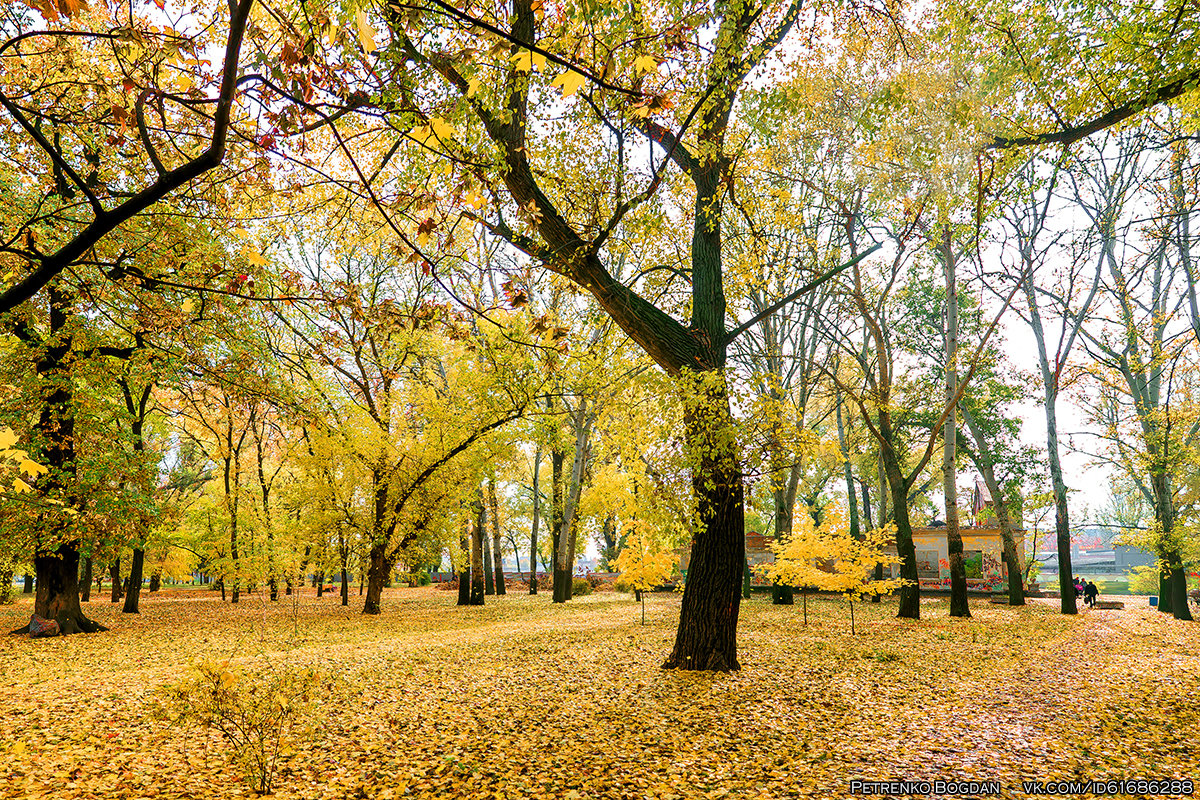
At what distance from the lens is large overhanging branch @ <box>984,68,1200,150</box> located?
4354mm

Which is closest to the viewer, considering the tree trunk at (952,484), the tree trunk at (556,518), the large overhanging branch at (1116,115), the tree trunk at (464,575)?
the large overhanging branch at (1116,115)

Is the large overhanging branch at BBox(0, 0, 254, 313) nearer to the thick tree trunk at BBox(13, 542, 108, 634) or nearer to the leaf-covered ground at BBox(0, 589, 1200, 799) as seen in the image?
the leaf-covered ground at BBox(0, 589, 1200, 799)

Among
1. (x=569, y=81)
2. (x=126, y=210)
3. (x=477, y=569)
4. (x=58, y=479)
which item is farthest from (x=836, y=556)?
(x=58, y=479)

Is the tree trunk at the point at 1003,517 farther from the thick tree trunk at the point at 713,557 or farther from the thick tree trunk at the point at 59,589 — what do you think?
the thick tree trunk at the point at 59,589

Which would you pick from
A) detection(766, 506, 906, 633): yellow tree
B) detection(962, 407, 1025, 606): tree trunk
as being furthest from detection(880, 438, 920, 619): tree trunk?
detection(962, 407, 1025, 606): tree trunk

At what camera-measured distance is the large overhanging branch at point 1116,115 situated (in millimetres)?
4354

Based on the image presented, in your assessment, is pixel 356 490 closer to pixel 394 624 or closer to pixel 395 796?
pixel 394 624

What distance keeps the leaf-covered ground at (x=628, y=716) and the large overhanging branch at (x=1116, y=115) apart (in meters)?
4.90

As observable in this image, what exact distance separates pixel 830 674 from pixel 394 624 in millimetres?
10360

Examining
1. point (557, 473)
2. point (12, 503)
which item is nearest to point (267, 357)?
point (12, 503)

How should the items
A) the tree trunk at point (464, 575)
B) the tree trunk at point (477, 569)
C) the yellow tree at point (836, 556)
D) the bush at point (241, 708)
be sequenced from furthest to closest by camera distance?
the tree trunk at point (477, 569) → the tree trunk at point (464, 575) → the yellow tree at point (836, 556) → the bush at point (241, 708)

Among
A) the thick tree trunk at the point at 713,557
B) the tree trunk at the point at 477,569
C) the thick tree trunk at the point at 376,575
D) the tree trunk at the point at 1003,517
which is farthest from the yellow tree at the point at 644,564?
the tree trunk at the point at 1003,517

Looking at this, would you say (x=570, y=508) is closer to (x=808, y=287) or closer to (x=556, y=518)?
(x=556, y=518)

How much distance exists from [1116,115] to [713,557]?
5.57 m
